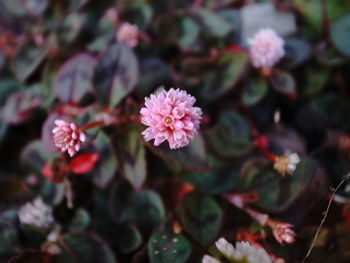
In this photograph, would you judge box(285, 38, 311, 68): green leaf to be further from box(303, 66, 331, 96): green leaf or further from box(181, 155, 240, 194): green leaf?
box(181, 155, 240, 194): green leaf

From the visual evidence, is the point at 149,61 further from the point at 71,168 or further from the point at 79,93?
the point at 71,168

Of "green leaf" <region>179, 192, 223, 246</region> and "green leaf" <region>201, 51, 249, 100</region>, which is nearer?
"green leaf" <region>179, 192, 223, 246</region>

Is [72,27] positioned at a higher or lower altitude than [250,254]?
higher

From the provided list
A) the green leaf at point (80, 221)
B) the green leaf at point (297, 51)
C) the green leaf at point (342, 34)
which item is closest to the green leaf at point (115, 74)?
the green leaf at point (80, 221)

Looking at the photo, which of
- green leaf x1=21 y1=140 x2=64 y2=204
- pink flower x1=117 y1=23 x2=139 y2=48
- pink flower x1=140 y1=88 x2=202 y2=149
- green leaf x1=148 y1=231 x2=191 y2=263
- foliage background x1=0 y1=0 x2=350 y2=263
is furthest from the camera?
pink flower x1=117 y1=23 x2=139 y2=48

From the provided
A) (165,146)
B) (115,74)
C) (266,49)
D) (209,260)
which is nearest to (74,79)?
(115,74)

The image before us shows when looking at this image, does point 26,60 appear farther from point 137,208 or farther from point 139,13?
point 137,208

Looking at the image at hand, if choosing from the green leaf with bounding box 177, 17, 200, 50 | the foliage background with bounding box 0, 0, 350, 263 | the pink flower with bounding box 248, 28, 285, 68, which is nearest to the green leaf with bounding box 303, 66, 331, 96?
the foliage background with bounding box 0, 0, 350, 263
